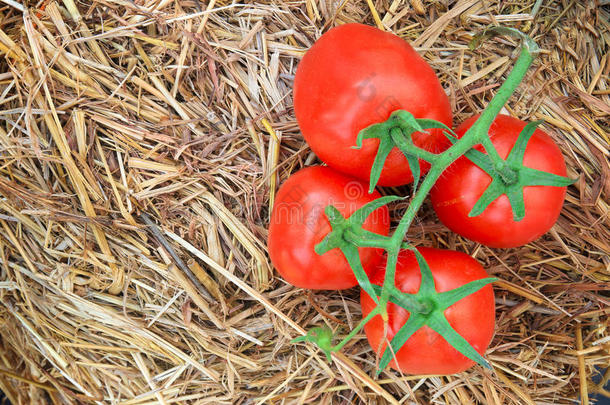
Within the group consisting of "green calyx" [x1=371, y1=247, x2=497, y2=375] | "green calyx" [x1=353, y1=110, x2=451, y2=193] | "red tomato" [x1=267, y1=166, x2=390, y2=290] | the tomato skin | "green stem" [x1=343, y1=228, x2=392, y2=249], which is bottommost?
the tomato skin

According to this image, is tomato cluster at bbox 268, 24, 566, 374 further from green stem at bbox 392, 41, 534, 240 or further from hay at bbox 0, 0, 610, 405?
hay at bbox 0, 0, 610, 405

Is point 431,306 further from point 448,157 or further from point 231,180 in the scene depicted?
point 231,180

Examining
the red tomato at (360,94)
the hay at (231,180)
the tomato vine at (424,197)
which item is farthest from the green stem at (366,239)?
the hay at (231,180)

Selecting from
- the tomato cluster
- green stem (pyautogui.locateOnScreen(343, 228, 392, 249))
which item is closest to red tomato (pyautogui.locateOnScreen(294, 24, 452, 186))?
the tomato cluster

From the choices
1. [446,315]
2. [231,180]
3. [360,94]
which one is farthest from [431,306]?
[231,180]

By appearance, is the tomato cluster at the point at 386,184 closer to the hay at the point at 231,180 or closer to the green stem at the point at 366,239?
the green stem at the point at 366,239

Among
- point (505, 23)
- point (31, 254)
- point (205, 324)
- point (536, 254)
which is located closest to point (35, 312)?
point (31, 254)

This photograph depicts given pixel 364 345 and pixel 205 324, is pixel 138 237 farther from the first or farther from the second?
pixel 364 345
